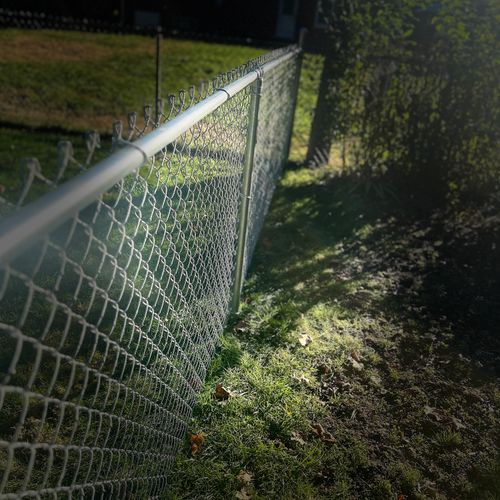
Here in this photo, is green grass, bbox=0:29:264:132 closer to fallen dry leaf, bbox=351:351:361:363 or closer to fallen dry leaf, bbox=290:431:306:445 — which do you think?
fallen dry leaf, bbox=351:351:361:363

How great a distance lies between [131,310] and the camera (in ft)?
11.8

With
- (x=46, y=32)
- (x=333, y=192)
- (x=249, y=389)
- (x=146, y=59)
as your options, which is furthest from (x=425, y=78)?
(x=46, y=32)

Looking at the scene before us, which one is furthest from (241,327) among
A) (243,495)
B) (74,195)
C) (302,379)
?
(74,195)

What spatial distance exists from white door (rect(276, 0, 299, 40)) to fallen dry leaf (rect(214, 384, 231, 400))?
23303 millimetres

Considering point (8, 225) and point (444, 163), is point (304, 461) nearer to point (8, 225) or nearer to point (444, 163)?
point (8, 225)

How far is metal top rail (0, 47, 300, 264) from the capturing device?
88cm

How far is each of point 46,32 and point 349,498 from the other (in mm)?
18063

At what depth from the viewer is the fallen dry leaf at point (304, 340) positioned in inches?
142

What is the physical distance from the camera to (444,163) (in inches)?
252

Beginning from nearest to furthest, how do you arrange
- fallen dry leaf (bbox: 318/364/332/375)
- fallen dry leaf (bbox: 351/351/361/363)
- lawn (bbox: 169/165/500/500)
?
lawn (bbox: 169/165/500/500)
fallen dry leaf (bbox: 318/364/332/375)
fallen dry leaf (bbox: 351/351/361/363)

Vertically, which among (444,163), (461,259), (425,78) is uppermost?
(425,78)

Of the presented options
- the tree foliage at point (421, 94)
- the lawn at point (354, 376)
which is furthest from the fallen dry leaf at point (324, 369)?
the tree foliage at point (421, 94)

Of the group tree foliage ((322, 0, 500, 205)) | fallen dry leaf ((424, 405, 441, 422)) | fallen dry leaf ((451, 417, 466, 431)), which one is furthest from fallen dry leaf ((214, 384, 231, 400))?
tree foliage ((322, 0, 500, 205))

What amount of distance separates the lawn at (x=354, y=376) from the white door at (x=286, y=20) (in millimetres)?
20947
